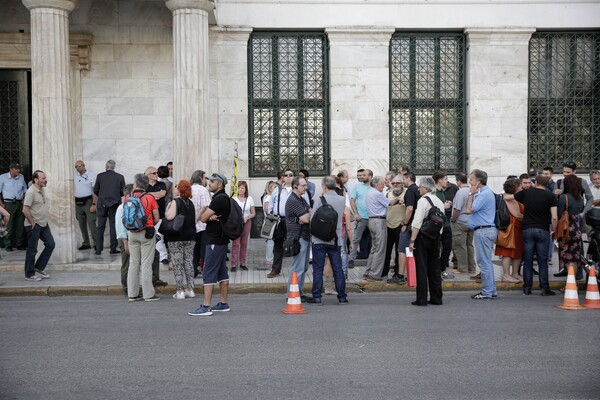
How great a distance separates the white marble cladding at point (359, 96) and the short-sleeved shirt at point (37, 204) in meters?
7.17

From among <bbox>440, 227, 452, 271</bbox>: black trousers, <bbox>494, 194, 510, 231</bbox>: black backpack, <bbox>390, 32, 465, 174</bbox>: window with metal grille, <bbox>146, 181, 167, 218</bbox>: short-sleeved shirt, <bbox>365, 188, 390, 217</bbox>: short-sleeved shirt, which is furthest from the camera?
<bbox>390, 32, 465, 174</bbox>: window with metal grille

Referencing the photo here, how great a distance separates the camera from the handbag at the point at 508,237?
13391 mm

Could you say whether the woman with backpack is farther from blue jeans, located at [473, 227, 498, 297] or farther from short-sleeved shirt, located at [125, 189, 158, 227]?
blue jeans, located at [473, 227, 498, 297]

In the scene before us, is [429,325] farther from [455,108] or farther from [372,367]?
[455,108]

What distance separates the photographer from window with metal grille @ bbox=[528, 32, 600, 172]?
19000mm

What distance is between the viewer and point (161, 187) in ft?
44.9

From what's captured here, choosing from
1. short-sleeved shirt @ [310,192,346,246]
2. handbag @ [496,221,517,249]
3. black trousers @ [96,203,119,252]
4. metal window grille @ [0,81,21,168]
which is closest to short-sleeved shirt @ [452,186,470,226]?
handbag @ [496,221,517,249]

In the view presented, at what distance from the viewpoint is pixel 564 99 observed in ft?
62.6

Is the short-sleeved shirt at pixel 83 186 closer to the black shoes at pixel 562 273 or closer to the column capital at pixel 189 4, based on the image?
the column capital at pixel 189 4

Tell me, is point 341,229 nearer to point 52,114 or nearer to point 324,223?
point 324,223

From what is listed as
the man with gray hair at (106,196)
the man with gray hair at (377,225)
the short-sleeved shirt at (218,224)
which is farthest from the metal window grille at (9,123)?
the short-sleeved shirt at (218,224)

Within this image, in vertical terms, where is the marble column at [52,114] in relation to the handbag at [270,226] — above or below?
above

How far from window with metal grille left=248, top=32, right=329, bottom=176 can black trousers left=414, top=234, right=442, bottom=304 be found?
24.3ft

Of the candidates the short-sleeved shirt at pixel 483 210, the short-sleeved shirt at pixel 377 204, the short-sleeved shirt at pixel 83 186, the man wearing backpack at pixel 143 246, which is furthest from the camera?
the short-sleeved shirt at pixel 83 186
